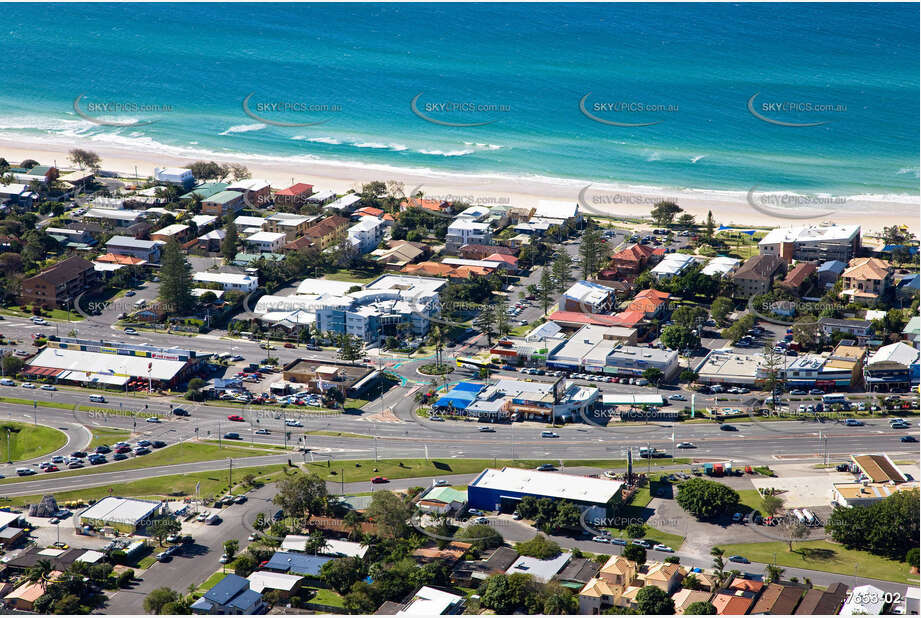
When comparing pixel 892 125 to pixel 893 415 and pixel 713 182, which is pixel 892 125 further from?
pixel 893 415

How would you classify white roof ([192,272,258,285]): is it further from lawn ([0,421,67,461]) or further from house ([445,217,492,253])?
lawn ([0,421,67,461])

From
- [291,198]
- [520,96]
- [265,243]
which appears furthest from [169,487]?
[520,96]

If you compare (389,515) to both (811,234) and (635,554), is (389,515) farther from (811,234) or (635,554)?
(811,234)

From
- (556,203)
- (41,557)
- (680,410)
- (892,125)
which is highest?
(892,125)

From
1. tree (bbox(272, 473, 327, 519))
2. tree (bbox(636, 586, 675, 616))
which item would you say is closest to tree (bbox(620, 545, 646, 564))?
tree (bbox(636, 586, 675, 616))

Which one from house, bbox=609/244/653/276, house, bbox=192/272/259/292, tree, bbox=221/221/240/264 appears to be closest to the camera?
house, bbox=192/272/259/292

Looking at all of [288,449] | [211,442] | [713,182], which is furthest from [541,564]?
[713,182]
